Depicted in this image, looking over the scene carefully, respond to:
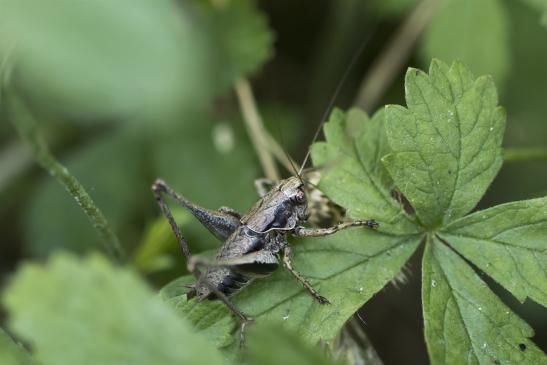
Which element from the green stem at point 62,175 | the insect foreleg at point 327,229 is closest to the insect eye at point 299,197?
the insect foreleg at point 327,229

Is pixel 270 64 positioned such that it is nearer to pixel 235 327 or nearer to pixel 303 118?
pixel 303 118

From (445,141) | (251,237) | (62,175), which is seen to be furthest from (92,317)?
(445,141)

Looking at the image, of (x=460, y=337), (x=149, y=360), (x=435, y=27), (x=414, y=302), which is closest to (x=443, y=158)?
(x=460, y=337)

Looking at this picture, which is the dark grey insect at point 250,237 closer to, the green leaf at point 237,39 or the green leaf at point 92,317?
the green leaf at point 92,317

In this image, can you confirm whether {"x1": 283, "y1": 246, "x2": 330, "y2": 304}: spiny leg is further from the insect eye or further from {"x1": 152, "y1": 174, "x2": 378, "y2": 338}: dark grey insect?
the insect eye

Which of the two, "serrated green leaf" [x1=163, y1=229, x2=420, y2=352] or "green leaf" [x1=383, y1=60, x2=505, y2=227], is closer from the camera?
"serrated green leaf" [x1=163, y1=229, x2=420, y2=352]

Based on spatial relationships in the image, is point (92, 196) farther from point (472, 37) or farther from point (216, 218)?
point (472, 37)

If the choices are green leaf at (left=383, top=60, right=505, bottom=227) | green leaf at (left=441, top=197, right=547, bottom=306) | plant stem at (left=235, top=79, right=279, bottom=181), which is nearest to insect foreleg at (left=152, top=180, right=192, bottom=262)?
plant stem at (left=235, top=79, right=279, bottom=181)
